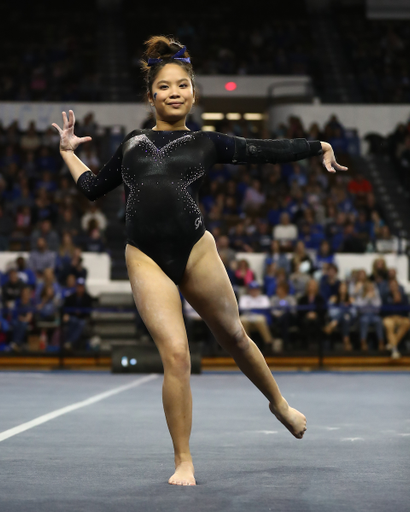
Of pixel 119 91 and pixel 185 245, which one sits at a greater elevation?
pixel 119 91

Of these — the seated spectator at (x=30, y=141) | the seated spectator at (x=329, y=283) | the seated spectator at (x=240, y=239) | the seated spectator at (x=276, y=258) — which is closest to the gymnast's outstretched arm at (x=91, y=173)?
the seated spectator at (x=329, y=283)

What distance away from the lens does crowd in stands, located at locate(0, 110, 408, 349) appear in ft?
43.1

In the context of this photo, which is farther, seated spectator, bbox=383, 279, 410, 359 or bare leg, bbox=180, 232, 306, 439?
seated spectator, bbox=383, 279, 410, 359

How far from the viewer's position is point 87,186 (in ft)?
13.1

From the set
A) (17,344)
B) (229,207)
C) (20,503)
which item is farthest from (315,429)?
(229,207)

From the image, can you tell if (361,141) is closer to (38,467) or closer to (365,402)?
(365,402)

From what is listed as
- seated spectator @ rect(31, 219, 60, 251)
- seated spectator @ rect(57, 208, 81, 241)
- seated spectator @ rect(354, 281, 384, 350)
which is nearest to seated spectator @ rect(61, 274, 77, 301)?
seated spectator @ rect(31, 219, 60, 251)

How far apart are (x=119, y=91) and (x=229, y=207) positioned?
21.5 ft

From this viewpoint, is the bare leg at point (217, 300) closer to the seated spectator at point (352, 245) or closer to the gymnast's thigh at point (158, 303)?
the gymnast's thigh at point (158, 303)

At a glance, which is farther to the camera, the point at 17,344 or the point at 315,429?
the point at 17,344

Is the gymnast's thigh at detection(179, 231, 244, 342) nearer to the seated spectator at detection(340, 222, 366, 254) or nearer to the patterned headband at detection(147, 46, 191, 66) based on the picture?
the patterned headband at detection(147, 46, 191, 66)

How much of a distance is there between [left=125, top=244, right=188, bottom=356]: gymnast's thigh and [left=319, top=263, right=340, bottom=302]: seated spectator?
31.4 ft

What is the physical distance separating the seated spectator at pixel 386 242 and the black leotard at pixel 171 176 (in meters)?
11.5

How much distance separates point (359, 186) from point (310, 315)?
5.39 m
